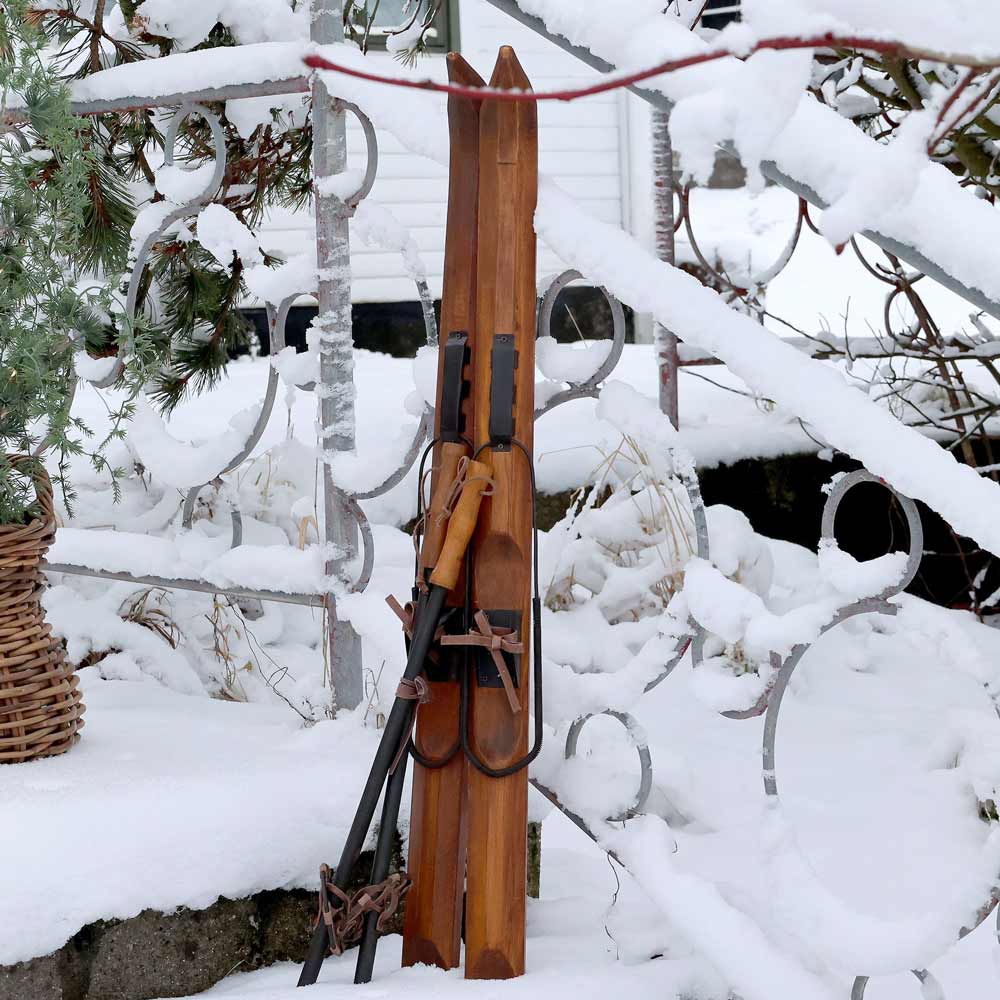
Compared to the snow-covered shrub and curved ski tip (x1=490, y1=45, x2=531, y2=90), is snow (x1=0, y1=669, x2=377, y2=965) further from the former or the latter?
the snow-covered shrub

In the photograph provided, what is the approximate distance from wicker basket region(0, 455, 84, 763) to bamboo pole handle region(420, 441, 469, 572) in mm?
510

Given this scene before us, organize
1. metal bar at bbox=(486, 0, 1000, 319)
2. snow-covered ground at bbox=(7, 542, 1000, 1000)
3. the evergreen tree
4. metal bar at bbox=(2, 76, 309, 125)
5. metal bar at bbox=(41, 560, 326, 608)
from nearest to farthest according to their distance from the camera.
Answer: metal bar at bbox=(486, 0, 1000, 319), snow-covered ground at bbox=(7, 542, 1000, 1000), the evergreen tree, metal bar at bbox=(2, 76, 309, 125), metal bar at bbox=(41, 560, 326, 608)

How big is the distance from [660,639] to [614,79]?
726 mm

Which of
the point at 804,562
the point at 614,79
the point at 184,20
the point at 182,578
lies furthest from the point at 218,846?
the point at 804,562

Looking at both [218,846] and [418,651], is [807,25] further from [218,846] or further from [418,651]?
[218,846]

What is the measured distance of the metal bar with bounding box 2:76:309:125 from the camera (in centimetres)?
141

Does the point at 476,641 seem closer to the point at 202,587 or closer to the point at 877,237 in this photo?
the point at 877,237

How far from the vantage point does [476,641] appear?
1073mm

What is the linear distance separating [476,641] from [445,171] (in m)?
4.43

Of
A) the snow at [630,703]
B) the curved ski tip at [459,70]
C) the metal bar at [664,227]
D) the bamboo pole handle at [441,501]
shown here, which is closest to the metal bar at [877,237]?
the snow at [630,703]

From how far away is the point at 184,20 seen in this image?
1771 mm

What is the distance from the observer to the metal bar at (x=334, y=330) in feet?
4.73

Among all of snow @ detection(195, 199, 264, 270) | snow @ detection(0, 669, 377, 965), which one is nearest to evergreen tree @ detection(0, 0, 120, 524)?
snow @ detection(195, 199, 264, 270)

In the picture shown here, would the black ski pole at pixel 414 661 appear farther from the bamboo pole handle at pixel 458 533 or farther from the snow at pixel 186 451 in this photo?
the snow at pixel 186 451
